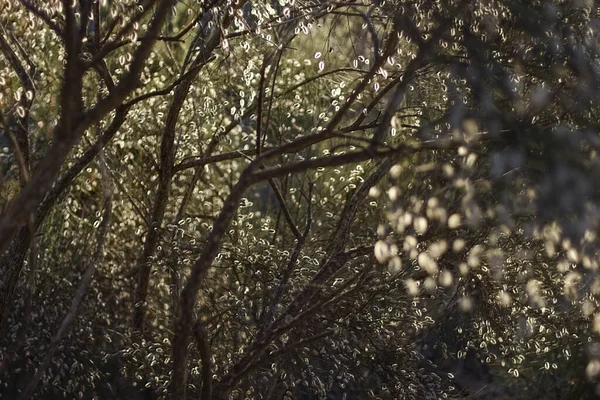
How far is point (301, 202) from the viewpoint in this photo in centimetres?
916

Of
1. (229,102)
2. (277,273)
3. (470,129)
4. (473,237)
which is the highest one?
(229,102)

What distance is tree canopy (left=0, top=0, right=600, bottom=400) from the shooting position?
4.38m

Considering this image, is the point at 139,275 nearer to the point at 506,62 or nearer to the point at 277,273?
the point at 277,273

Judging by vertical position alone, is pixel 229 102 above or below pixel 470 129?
above

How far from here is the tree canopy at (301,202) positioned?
4375 millimetres

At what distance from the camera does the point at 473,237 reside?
5.80m

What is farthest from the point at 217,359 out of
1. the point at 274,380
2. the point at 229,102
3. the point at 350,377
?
the point at 229,102

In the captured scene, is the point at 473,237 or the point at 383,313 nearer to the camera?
the point at 473,237

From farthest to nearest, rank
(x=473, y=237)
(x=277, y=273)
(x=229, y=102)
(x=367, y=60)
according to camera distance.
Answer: (x=229, y=102)
(x=277, y=273)
(x=367, y=60)
(x=473, y=237)

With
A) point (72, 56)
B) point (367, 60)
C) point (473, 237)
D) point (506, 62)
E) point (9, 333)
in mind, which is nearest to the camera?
point (72, 56)

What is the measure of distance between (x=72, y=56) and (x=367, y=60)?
312cm

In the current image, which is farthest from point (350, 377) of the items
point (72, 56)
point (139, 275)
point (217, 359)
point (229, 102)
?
point (72, 56)

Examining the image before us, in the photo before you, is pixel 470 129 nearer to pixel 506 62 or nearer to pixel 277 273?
pixel 506 62

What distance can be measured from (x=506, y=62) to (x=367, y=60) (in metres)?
1.72
